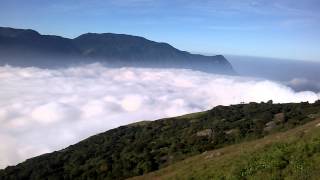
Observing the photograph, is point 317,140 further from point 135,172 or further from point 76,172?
point 76,172

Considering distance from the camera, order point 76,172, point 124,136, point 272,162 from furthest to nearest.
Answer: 1. point 124,136
2. point 76,172
3. point 272,162

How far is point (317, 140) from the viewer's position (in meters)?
27.6

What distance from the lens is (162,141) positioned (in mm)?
124688

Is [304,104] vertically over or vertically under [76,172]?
over

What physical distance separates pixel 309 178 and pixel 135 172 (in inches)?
2465

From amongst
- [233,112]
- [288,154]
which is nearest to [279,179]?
[288,154]

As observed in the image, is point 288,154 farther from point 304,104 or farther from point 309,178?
point 304,104

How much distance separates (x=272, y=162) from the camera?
2475 cm

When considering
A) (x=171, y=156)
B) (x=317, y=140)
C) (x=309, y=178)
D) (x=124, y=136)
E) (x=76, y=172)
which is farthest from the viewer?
(x=124, y=136)

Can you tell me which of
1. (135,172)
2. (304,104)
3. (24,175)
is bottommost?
(24,175)

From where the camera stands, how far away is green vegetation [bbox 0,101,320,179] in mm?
90688

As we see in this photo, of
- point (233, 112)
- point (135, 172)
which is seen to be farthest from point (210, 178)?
point (233, 112)

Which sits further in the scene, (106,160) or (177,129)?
(177,129)

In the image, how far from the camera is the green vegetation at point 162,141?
90688mm
